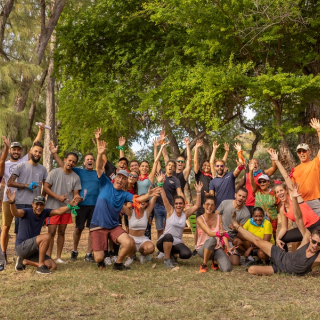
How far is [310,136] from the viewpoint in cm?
1409

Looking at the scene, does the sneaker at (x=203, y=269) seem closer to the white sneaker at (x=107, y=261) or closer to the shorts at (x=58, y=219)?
the white sneaker at (x=107, y=261)

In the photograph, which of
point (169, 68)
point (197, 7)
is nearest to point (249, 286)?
point (197, 7)

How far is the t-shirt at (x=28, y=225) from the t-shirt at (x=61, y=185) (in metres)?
0.41

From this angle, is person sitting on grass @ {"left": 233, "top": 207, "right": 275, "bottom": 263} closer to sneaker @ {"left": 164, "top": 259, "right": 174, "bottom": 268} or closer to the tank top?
the tank top

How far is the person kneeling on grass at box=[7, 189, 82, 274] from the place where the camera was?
6668 millimetres

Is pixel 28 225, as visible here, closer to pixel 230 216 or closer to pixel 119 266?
pixel 119 266

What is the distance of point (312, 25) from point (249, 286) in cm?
933

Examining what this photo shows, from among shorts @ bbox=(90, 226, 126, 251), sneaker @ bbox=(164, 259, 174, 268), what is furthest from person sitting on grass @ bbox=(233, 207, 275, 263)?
shorts @ bbox=(90, 226, 126, 251)

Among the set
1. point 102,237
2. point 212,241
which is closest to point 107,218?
point 102,237

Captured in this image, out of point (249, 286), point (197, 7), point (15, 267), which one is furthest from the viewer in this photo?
point (197, 7)

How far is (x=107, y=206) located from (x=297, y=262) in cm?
301

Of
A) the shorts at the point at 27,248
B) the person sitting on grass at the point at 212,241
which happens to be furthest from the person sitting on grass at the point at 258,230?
the shorts at the point at 27,248

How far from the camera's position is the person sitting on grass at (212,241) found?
687 cm

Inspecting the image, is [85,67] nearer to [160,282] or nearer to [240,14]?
[240,14]
